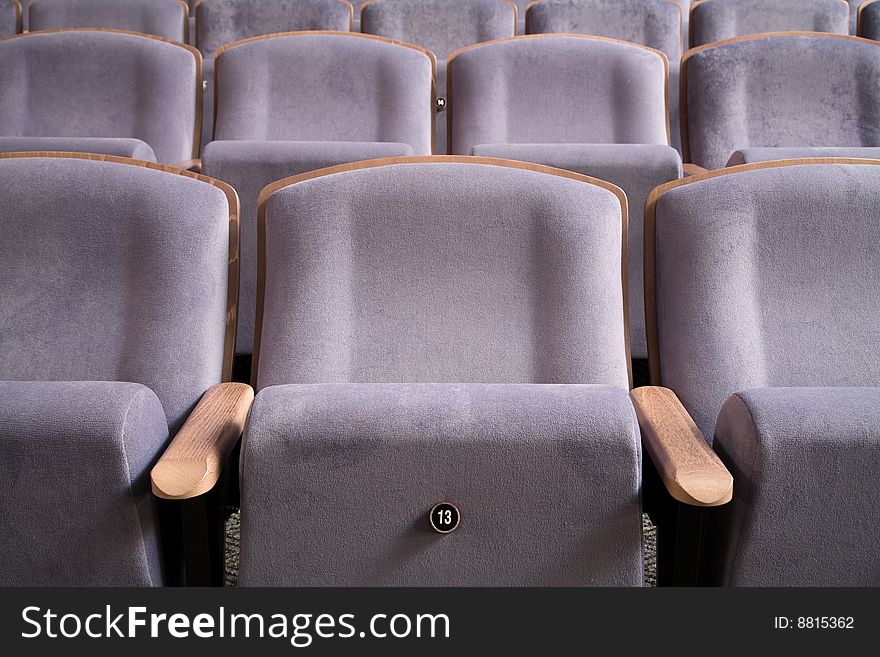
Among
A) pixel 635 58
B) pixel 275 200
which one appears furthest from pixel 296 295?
pixel 635 58

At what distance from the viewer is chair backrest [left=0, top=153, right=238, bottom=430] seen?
20 centimetres

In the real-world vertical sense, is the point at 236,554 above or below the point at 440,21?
below

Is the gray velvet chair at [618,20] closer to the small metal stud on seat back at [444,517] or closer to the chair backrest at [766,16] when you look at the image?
the chair backrest at [766,16]

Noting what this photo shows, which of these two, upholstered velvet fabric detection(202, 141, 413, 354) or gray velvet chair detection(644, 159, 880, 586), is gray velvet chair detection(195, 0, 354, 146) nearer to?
upholstered velvet fabric detection(202, 141, 413, 354)

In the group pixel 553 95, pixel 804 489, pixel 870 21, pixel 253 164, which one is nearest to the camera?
pixel 804 489

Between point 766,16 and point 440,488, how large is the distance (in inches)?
21.0

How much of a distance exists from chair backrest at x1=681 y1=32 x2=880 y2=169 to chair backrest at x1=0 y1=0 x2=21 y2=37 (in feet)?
1.55

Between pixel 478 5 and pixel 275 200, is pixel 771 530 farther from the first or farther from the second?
pixel 478 5

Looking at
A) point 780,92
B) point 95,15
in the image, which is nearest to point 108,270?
point 780,92

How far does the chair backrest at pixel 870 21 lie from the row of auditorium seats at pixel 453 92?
6.7 inches

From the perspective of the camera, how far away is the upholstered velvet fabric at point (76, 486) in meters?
0.15

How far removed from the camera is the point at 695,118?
0.40m

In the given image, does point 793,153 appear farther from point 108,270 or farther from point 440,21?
point 440,21

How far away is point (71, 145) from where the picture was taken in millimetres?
295
